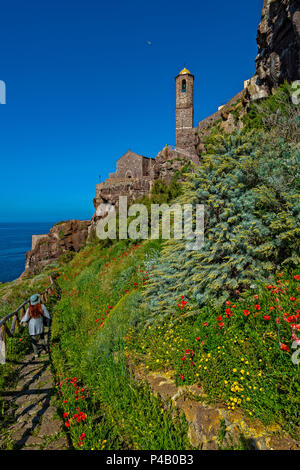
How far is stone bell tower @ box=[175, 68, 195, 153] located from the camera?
36000mm

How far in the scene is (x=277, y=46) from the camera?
10.9 m

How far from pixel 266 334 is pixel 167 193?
36.0 feet

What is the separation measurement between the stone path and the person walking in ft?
2.87

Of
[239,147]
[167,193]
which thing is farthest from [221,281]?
[167,193]

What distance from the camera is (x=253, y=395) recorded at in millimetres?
2729

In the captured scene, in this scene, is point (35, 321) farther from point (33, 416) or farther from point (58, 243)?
point (58, 243)

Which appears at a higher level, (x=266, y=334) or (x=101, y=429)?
(x=266, y=334)

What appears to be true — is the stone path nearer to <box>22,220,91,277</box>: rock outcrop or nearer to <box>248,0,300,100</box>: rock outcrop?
<box>248,0,300,100</box>: rock outcrop

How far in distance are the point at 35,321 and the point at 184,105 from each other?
3835cm

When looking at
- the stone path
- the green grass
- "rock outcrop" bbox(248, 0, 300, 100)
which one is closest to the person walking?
the stone path

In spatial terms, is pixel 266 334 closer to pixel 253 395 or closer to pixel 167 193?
pixel 253 395

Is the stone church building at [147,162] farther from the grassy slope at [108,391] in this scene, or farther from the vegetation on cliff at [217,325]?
the vegetation on cliff at [217,325]

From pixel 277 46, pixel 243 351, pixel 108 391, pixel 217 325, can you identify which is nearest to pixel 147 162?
pixel 277 46

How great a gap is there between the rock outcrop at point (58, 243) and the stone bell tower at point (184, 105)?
19662mm
